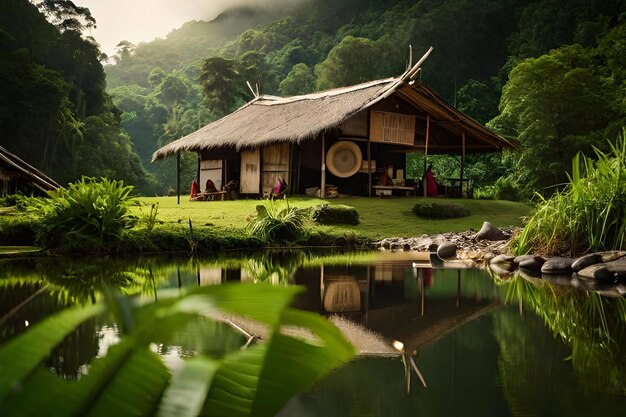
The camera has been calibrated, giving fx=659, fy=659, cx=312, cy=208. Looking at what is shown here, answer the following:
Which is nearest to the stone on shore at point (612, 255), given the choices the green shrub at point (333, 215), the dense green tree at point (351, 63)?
the green shrub at point (333, 215)

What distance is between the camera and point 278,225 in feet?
37.7

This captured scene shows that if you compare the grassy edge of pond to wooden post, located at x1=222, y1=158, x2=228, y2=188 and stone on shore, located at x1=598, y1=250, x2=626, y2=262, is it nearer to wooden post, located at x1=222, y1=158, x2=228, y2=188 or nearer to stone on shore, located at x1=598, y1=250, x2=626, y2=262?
wooden post, located at x1=222, y1=158, x2=228, y2=188

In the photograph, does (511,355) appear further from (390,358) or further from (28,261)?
(28,261)

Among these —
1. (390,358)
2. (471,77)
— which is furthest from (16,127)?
(390,358)

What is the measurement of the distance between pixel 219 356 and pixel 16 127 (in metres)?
32.7

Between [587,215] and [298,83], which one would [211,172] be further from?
[298,83]

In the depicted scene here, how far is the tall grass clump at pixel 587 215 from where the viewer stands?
809 cm

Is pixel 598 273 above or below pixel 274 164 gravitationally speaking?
below

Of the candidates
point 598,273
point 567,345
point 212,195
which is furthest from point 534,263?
point 212,195

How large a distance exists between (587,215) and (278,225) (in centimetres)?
518

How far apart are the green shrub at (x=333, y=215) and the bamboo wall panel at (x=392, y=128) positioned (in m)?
6.55

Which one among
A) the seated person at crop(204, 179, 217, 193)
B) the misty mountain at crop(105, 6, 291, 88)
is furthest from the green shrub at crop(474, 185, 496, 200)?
the misty mountain at crop(105, 6, 291, 88)

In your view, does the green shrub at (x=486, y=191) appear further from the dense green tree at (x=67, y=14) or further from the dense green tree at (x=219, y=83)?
the dense green tree at (x=67, y=14)

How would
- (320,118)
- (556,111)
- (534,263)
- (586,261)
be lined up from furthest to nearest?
1. (556,111)
2. (320,118)
3. (534,263)
4. (586,261)
